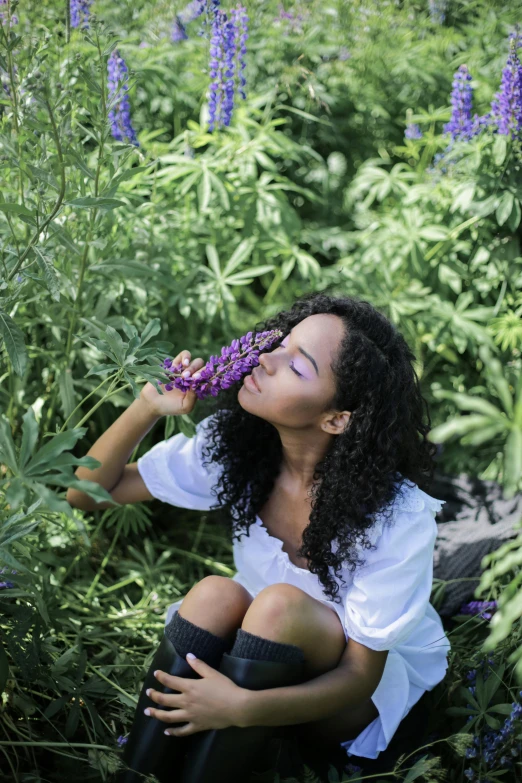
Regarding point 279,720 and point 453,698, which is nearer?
point 279,720

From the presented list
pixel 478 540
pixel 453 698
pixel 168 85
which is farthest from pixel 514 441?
pixel 168 85

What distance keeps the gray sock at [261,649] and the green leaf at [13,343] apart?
23.1 inches

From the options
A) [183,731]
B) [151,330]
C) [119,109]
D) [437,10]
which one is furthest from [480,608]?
[437,10]

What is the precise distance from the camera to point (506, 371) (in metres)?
2.26

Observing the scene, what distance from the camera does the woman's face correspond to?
146cm

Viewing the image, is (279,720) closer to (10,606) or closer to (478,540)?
(10,606)

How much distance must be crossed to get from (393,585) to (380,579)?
0.03 m

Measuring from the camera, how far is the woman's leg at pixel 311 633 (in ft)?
4.44

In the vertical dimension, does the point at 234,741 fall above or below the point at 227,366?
below

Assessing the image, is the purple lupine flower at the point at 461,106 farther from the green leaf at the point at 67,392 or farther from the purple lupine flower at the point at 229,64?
the green leaf at the point at 67,392

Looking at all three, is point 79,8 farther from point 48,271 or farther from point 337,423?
point 337,423

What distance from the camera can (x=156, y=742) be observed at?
1363 mm

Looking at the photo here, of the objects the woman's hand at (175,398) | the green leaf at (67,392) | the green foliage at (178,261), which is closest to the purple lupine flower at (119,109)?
the green foliage at (178,261)

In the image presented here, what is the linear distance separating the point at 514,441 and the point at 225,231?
1.61 m
